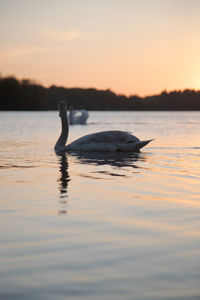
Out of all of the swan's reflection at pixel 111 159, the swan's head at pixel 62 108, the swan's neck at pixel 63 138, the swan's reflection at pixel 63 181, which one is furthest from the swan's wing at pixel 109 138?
the swan's head at pixel 62 108

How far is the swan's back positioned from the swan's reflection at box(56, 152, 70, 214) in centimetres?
104

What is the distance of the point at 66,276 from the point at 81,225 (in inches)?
69.9

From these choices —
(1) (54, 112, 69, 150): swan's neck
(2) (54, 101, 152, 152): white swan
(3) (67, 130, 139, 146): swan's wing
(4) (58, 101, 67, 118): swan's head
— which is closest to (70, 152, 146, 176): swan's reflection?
(2) (54, 101, 152, 152): white swan

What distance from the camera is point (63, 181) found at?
9.49 m

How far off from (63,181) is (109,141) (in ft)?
21.1

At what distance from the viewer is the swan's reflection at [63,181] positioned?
6.89 meters

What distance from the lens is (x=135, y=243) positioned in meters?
5.04

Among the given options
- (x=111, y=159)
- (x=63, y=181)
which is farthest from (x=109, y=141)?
(x=63, y=181)

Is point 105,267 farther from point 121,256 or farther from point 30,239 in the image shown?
point 30,239

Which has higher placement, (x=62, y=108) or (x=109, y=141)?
(x=62, y=108)

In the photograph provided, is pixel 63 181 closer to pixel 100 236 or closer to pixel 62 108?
pixel 100 236

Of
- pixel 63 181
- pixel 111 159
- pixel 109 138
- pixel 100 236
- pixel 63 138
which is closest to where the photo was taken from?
pixel 100 236

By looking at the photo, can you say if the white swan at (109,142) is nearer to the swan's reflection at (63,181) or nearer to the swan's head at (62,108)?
the swan's reflection at (63,181)

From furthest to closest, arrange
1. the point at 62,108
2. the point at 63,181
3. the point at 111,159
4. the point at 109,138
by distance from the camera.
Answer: the point at 62,108, the point at 109,138, the point at 111,159, the point at 63,181
